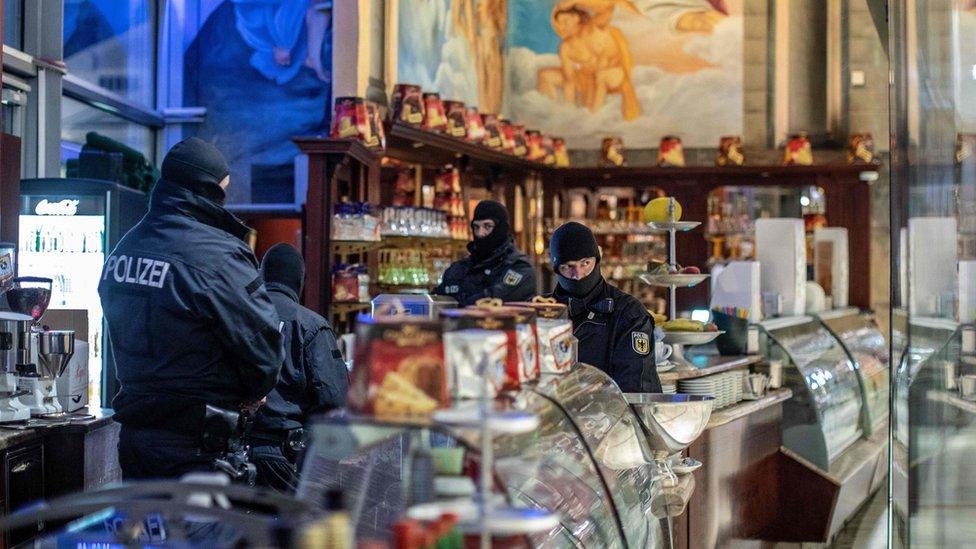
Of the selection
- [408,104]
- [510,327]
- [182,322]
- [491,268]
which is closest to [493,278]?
[491,268]

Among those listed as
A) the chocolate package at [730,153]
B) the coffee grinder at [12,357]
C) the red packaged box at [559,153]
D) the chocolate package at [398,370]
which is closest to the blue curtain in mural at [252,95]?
the red packaged box at [559,153]

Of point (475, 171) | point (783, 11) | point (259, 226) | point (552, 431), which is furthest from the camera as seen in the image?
point (783, 11)

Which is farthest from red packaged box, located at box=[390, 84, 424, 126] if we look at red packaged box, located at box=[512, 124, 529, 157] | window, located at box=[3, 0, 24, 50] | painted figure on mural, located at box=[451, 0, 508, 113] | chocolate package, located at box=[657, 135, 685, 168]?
chocolate package, located at box=[657, 135, 685, 168]

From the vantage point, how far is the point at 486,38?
13969 millimetres

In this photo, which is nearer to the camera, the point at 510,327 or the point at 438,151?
the point at 510,327

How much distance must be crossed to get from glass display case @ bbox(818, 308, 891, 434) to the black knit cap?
450 centimetres

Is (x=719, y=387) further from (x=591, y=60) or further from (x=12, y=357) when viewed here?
(x=591, y=60)

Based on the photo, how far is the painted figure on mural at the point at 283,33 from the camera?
10234 mm

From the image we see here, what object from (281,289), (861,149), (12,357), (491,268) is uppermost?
(861,149)

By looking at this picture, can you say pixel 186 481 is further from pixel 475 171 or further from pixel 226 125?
pixel 475 171

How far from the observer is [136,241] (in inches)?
171

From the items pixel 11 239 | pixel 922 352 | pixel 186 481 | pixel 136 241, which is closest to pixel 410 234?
pixel 11 239

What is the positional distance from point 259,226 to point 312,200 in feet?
7.24

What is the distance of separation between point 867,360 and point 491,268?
11.5 feet
